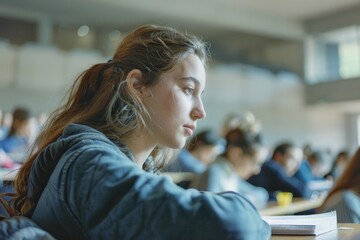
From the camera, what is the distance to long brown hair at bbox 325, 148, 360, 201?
6.03 feet

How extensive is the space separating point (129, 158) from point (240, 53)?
38.6 feet

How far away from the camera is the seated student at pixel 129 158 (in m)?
0.66

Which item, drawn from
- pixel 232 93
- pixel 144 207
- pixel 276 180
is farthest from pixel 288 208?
pixel 232 93

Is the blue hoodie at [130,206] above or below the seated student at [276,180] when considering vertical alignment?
above

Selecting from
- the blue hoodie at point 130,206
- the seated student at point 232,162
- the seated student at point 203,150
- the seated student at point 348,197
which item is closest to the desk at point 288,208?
the seated student at point 232,162

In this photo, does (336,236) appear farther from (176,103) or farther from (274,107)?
(274,107)

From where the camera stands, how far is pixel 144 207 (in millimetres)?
657

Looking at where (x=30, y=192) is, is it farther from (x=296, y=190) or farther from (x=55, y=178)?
(x=296, y=190)

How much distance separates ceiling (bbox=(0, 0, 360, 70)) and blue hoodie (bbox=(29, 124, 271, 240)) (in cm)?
840

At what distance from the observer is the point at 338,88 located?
38.0 ft

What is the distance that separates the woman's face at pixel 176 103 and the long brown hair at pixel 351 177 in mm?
1056

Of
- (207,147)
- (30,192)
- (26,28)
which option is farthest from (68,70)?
(30,192)

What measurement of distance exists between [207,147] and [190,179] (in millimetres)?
828

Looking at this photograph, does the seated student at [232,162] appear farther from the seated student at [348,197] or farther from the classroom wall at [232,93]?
the classroom wall at [232,93]
